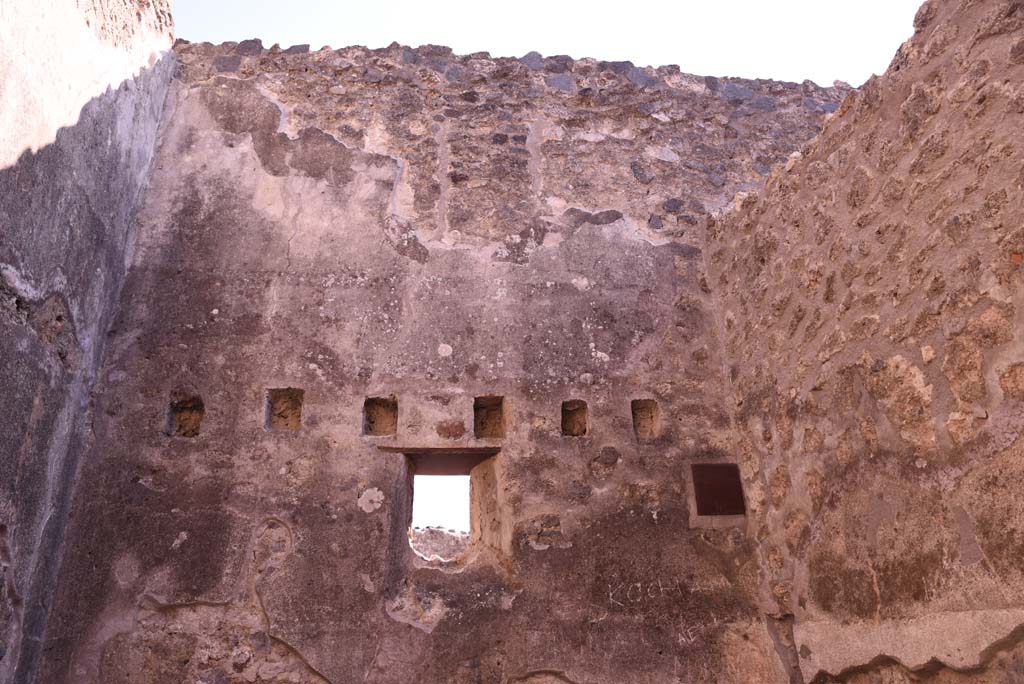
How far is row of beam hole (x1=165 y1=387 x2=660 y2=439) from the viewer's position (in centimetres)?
312

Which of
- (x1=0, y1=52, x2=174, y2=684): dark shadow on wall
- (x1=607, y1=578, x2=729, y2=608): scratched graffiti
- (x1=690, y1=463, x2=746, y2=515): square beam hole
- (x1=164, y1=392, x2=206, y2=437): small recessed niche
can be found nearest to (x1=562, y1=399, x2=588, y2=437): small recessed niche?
(x1=690, y1=463, x2=746, y2=515): square beam hole

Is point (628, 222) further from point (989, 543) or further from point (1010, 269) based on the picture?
point (989, 543)

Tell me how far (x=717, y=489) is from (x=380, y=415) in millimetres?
1371

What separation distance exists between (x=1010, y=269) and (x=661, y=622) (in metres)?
1.66

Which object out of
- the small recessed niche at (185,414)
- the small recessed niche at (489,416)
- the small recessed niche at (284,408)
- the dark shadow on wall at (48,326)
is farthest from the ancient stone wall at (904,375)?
the dark shadow on wall at (48,326)

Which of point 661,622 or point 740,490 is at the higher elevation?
point 740,490

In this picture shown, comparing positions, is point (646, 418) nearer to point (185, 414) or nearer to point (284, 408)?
point (284, 408)

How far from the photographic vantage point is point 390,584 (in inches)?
112

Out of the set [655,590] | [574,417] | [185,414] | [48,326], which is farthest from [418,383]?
[48,326]

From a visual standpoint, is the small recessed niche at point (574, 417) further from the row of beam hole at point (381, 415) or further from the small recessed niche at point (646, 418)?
the small recessed niche at point (646, 418)

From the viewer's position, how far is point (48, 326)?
9.00ft

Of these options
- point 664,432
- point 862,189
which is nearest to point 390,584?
point 664,432

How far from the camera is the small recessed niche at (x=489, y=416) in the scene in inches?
127

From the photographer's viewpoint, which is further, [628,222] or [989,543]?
[628,222]
